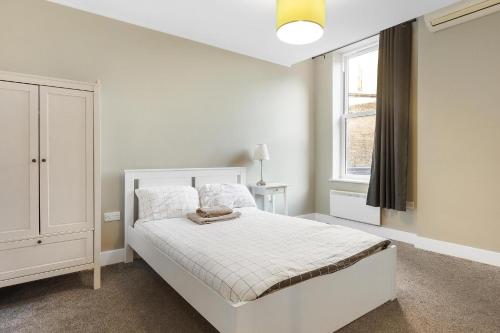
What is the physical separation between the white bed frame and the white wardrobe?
545mm

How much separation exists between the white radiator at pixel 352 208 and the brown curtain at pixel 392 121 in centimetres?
19

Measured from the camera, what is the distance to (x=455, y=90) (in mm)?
3090

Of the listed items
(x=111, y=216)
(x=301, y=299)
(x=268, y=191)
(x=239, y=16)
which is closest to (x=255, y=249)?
(x=301, y=299)

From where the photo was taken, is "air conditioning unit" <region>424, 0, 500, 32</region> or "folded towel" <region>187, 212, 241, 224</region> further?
"air conditioning unit" <region>424, 0, 500, 32</region>

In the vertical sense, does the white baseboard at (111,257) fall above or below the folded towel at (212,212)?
below

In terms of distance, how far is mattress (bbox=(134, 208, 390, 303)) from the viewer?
150 cm

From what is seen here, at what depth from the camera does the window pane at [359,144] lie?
4.18 m

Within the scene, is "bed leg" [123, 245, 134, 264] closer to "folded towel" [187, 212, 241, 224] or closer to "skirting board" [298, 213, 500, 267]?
"folded towel" [187, 212, 241, 224]

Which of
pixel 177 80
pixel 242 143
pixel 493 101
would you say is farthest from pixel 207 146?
pixel 493 101

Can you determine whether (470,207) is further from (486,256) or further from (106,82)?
(106,82)

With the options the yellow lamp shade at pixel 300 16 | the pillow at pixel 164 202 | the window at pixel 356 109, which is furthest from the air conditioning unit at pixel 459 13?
the pillow at pixel 164 202

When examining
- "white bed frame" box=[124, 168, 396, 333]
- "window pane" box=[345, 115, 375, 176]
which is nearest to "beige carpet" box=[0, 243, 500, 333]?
"white bed frame" box=[124, 168, 396, 333]

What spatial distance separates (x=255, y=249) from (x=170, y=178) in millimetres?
1652

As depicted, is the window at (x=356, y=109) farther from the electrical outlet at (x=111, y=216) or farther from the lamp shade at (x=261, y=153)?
the electrical outlet at (x=111, y=216)
